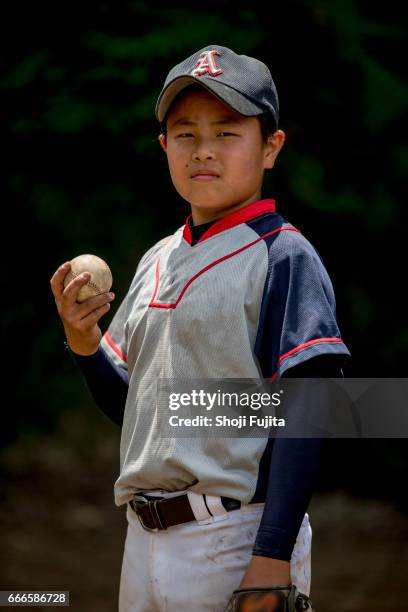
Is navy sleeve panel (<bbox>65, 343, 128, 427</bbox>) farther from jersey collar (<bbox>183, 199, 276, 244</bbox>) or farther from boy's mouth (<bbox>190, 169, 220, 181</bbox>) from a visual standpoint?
boy's mouth (<bbox>190, 169, 220, 181</bbox>)

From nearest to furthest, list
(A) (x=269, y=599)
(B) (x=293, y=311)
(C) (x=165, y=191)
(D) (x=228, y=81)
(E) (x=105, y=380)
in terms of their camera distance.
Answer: (A) (x=269, y=599) → (B) (x=293, y=311) → (D) (x=228, y=81) → (E) (x=105, y=380) → (C) (x=165, y=191)

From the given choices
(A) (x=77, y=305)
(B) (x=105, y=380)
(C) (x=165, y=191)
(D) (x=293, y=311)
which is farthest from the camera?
(C) (x=165, y=191)

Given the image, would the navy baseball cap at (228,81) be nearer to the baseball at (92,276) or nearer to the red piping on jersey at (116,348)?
the baseball at (92,276)

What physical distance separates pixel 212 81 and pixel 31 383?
313 centimetres

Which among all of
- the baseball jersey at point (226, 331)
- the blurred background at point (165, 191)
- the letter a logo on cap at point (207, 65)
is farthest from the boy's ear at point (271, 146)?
the blurred background at point (165, 191)

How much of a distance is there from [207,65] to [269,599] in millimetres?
1147

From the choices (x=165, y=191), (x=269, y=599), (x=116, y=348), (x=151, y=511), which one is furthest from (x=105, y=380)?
(x=165, y=191)

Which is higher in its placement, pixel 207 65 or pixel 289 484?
pixel 207 65

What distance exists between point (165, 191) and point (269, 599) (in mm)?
3188

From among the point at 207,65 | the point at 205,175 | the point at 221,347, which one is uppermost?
the point at 207,65

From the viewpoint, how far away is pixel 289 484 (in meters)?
2.02

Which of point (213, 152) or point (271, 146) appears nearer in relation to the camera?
point (213, 152)
